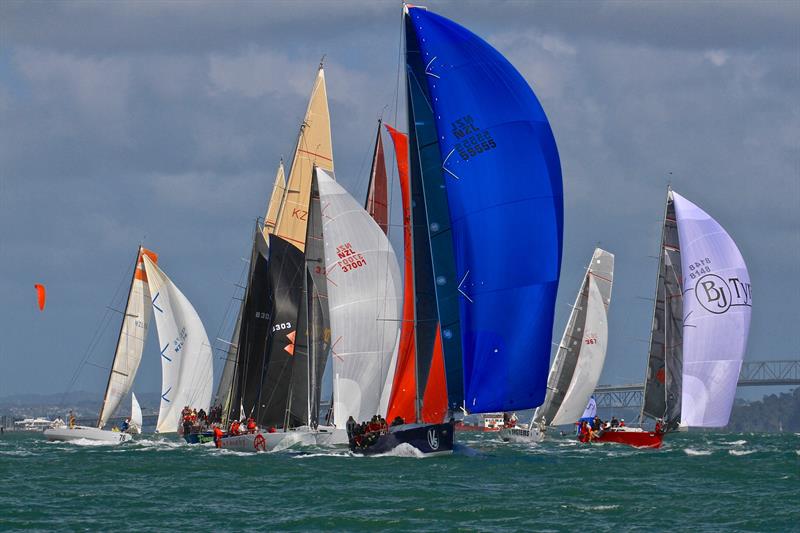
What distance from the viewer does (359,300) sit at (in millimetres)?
53031

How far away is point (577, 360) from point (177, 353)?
73.9 ft

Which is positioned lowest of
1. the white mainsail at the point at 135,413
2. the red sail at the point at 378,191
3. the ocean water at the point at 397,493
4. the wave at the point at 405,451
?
the ocean water at the point at 397,493

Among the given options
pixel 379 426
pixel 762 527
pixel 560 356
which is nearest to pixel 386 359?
pixel 379 426

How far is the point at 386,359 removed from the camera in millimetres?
53562

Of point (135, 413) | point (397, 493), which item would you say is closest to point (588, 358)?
point (135, 413)

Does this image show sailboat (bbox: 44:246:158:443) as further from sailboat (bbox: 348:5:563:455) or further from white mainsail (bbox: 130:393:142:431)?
sailboat (bbox: 348:5:563:455)

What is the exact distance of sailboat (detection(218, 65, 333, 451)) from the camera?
58.1m

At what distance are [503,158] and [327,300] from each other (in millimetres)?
14620

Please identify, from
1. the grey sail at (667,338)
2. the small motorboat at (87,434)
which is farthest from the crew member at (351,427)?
the small motorboat at (87,434)

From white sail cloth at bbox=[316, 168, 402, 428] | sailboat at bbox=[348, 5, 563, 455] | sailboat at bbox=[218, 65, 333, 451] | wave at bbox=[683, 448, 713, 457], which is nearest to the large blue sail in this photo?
sailboat at bbox=[348, 5, 563, 455]

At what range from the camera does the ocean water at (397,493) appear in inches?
1352

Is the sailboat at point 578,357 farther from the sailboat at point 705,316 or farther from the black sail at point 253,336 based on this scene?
the black sail at point 253,336

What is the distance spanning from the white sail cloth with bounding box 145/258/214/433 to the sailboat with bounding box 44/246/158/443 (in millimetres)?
530

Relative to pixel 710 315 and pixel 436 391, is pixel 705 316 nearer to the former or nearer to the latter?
pixel 710 315
